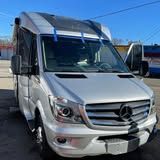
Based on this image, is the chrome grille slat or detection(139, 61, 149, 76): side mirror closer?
the chrome grille slat

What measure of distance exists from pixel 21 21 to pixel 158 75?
28.4 m

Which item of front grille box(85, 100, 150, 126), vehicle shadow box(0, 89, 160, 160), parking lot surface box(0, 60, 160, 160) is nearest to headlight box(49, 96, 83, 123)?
front grille box(85, 100, 150, 126)

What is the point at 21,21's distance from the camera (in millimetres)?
8125

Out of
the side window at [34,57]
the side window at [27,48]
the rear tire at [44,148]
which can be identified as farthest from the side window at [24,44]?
the rear tire at [44,148]

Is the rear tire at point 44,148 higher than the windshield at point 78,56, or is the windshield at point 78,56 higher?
the windshield at point 78,56

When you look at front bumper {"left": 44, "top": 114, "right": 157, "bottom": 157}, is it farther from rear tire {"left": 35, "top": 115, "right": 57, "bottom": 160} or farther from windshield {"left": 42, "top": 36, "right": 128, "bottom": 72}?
windshield {"left": 42, "top": 36, "right": 128, "bottom": 72}

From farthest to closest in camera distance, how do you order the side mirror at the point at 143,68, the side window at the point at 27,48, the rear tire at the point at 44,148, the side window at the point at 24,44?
the side mirror at the point at 143,68 → the side window at the point at 24,44 → the side window at the point at 27,48 → the rear tire at the point at 44,148

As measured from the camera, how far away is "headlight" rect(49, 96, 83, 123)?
5090 mm

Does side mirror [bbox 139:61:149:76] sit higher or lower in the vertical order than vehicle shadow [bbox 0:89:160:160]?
higher

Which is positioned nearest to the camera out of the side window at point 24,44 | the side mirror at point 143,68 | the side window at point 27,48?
the side window at point 27,48

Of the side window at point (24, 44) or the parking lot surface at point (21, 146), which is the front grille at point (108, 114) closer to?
the parking lot surface at point (21, 146)

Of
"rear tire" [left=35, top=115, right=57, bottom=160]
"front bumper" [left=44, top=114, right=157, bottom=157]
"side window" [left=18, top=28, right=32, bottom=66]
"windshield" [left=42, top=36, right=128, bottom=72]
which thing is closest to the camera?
"front bumper" [left=44, top=114, right=157, bottom=157]

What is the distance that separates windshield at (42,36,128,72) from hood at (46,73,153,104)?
340 mm

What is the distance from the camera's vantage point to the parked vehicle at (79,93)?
16.8 ft
